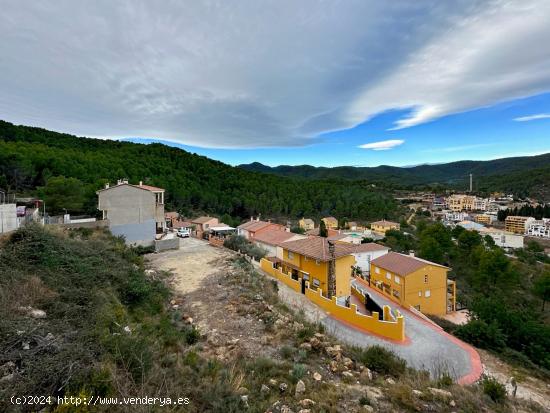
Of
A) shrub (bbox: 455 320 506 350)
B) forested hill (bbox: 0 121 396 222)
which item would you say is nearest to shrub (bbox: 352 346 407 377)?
shrub (bbox: 455 320 506 350)

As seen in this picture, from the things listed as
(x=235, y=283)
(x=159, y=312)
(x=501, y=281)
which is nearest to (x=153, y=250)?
(x=235, y=283)

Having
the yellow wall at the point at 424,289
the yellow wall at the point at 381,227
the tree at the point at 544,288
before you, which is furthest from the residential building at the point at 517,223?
the yellow wall at the point at 424,289

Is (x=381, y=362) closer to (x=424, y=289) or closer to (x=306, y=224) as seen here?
(x=424, y=289)

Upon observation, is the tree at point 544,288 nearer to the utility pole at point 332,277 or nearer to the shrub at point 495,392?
the utility pole at point 332,277

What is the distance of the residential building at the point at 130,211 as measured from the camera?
2078 cm

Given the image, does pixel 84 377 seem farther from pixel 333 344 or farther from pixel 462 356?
pixel 462 356

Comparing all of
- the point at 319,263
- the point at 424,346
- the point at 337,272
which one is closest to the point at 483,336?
the point at 424,346

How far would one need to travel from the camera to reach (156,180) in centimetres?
4875

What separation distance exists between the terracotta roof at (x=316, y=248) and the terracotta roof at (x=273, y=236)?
8605 millimetres

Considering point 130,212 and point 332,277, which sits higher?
point 130,212

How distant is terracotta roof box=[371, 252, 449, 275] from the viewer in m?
22.3

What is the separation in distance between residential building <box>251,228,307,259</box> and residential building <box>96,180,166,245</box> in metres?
A: 11.0

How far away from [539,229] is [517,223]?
483 cm

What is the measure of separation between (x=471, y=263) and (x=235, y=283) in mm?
35881
